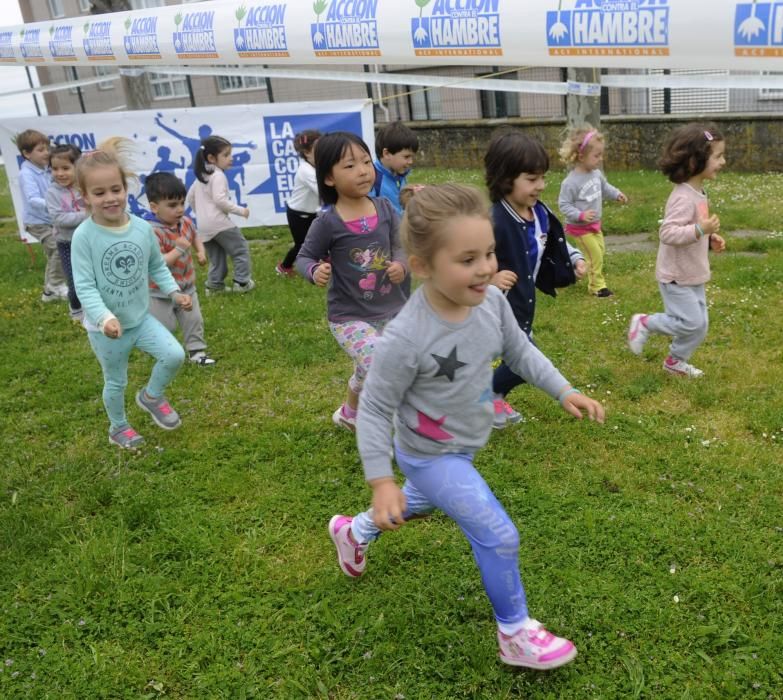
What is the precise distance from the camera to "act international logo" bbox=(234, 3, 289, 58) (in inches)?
350

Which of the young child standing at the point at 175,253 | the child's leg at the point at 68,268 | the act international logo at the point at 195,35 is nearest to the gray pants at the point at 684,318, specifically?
the young child standing at the point at 175,253

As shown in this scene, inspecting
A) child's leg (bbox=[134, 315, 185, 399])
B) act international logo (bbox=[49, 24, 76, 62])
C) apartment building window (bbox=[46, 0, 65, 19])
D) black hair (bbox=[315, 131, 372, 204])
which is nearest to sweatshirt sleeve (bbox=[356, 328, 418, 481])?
black hair (bbox=[315, 131, 372, 204])

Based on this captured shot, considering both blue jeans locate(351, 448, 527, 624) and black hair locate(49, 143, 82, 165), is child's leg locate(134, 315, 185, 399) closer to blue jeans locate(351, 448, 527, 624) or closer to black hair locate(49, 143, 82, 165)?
blue jeans locate(351, 448, 527, 624)

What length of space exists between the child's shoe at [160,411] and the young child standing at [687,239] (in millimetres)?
3425

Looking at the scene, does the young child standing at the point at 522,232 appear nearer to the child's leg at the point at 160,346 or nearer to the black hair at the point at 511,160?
the black hair at the point at 511,160

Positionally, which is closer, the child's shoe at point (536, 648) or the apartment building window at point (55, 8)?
the child's shoe at point (536, 648)

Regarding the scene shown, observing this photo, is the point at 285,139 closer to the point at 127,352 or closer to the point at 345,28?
the point at 345,28

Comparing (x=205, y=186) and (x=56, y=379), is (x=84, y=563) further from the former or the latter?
(x=205, y=186)

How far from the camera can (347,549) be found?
321 centimetres

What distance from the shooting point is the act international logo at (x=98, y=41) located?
11977 mm

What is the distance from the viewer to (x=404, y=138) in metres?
5.61

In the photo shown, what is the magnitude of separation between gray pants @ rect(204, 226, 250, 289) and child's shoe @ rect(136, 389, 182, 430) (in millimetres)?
3619

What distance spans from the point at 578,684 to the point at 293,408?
291 centimetres

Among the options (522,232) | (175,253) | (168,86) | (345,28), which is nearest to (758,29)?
(522,232)
